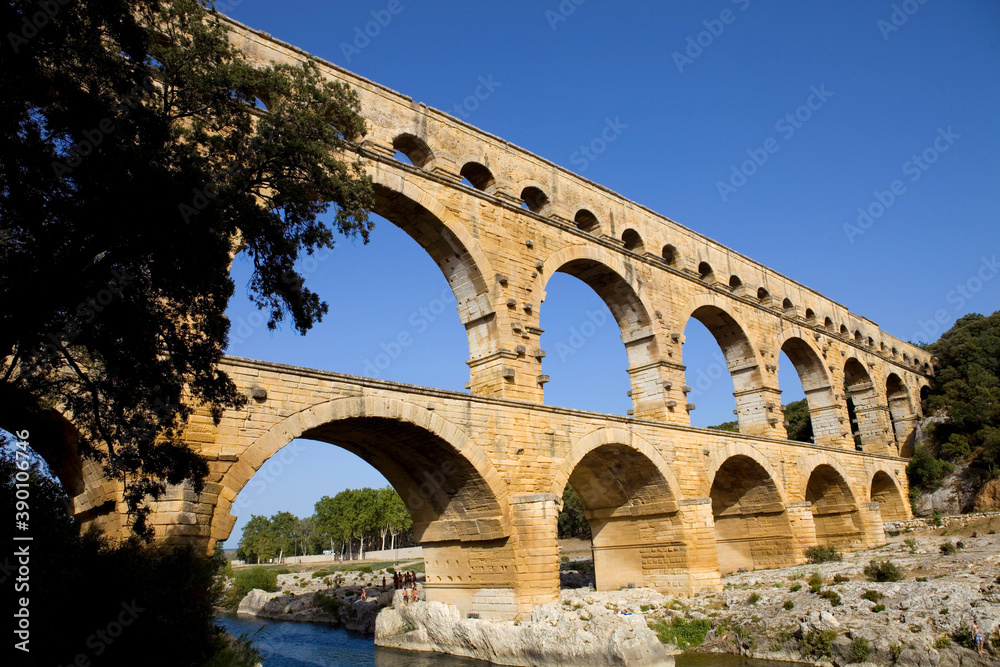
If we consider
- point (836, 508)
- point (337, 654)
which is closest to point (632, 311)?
point (836, 508)

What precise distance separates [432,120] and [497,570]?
33.7ft

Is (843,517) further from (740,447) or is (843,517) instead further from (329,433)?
(329,433)

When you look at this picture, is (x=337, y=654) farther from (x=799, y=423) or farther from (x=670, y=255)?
(x=799, y=423)

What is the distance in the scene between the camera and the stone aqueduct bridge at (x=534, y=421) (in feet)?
35.6

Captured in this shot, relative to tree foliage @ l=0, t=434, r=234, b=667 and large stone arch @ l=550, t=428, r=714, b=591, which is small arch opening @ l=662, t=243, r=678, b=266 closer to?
large stone arch @ l=550, t=428, r=714, b=591

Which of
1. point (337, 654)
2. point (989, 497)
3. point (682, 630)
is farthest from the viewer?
point (989, 497)

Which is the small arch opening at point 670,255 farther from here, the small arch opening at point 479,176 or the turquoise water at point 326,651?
the turquoise water at point 326,651

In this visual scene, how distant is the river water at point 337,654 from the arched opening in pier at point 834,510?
12.5m

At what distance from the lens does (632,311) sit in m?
19.2

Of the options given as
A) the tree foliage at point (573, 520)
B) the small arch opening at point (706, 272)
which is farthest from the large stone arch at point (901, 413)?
the tree foliage at point (573, 520)

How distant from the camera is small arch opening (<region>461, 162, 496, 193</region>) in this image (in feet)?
54.5

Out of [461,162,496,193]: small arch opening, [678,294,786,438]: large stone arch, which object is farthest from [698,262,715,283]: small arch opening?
[461,162,496,193]: small arch opening

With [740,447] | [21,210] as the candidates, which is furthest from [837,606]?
[21,210]

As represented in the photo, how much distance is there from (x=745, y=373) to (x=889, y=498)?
11.6 m
